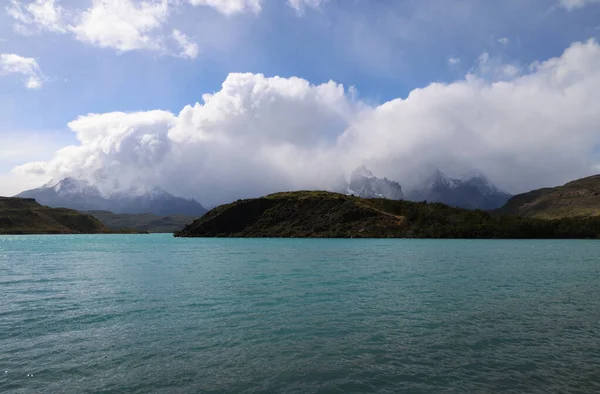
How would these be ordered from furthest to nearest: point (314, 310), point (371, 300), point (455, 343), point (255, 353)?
point (371, 300) < point (314, 310) < point (455, 343) < point (255, 353)

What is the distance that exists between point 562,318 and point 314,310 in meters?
19.6

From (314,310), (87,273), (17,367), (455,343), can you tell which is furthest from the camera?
(87,273)

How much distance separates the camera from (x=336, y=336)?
26.1 m

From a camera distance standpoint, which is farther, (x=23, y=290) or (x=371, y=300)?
(x=23, y=290)

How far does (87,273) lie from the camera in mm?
63719

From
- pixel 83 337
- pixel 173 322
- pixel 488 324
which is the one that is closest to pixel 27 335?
pixel 83 337

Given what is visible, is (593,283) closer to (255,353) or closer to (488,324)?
(488,324)

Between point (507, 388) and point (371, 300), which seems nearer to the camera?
point (507, 388)

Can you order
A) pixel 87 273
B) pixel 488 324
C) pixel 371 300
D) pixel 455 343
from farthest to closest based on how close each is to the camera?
pixel 87 273 → pixel 371 300 → pixel 488 324 → pixel 455 343

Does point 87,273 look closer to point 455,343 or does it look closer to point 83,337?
point 83,337

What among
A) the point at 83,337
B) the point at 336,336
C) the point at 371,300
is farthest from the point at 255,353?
the point at 371,300

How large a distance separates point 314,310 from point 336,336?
8.24 m

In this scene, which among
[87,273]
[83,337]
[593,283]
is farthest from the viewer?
[87,273]

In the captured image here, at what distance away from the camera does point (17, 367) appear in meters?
20.4
